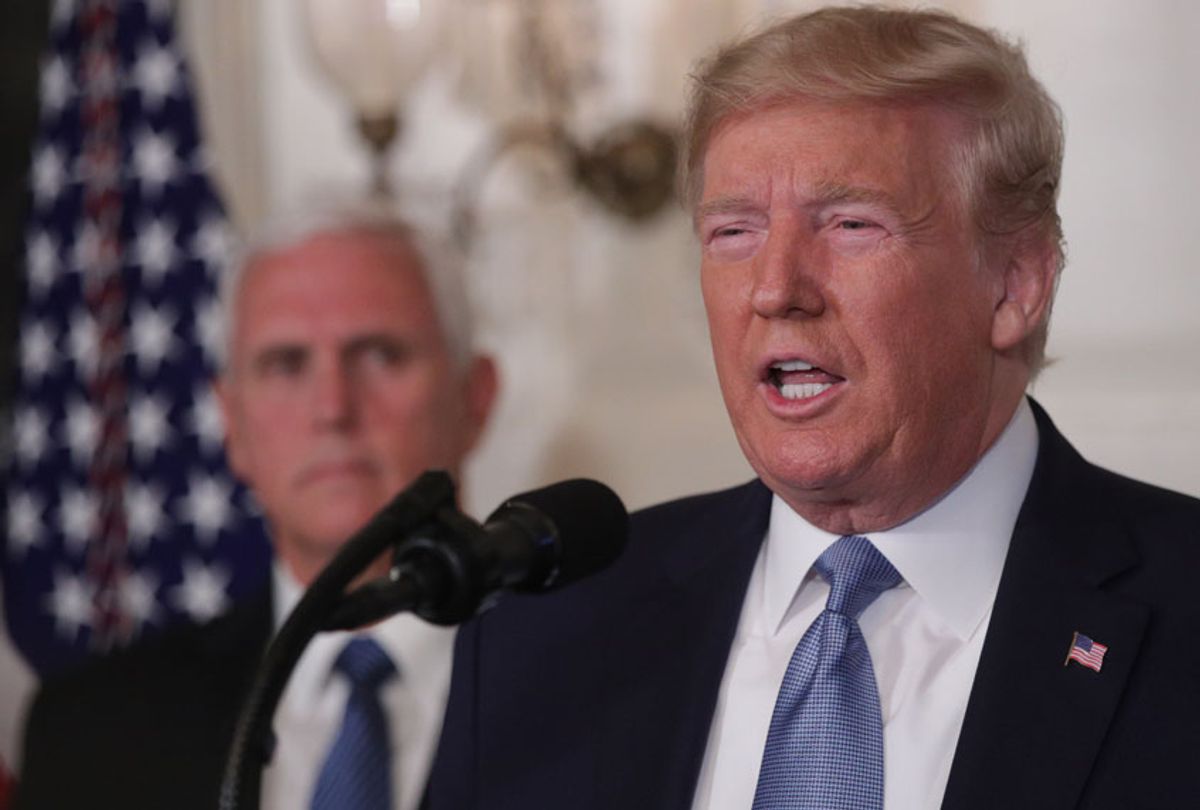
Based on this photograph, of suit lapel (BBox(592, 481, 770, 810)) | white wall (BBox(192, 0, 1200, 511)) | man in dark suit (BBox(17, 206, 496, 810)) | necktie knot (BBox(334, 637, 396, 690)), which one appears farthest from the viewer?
white wall (BBox(192, 0, 1200, 511))

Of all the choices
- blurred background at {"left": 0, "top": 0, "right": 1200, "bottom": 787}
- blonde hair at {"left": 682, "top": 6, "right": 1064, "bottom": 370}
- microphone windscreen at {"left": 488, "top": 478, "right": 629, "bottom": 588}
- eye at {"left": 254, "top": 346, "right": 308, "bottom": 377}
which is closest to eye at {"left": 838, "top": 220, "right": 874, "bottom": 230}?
blonde hair at {"left": 682, "top": 6, "right": 1064, "bottom": 370}

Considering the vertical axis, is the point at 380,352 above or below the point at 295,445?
above

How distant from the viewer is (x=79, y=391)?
4.38 meters

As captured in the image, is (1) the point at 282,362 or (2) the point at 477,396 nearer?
(1) the point at 282,362

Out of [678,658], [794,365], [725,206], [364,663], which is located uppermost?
[725,206]

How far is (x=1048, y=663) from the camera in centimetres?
171

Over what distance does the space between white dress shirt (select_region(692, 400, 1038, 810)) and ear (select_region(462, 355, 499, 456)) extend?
1518 millimetres

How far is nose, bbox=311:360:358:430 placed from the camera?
322cm

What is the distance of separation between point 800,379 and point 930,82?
33 centimetres

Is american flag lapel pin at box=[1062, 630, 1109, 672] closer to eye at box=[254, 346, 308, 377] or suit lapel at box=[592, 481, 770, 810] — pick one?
suit lapel at box=[592, 481, 770, 810]

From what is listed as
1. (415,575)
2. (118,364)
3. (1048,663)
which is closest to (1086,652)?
(1048,663)

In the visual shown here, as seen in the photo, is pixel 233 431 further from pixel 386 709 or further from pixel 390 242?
pixel 386 709

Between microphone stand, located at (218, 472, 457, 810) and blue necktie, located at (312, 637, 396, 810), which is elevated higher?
microphone stand, located at (218, 472, 457, 810)

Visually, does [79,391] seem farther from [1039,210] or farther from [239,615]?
[1039,210]
